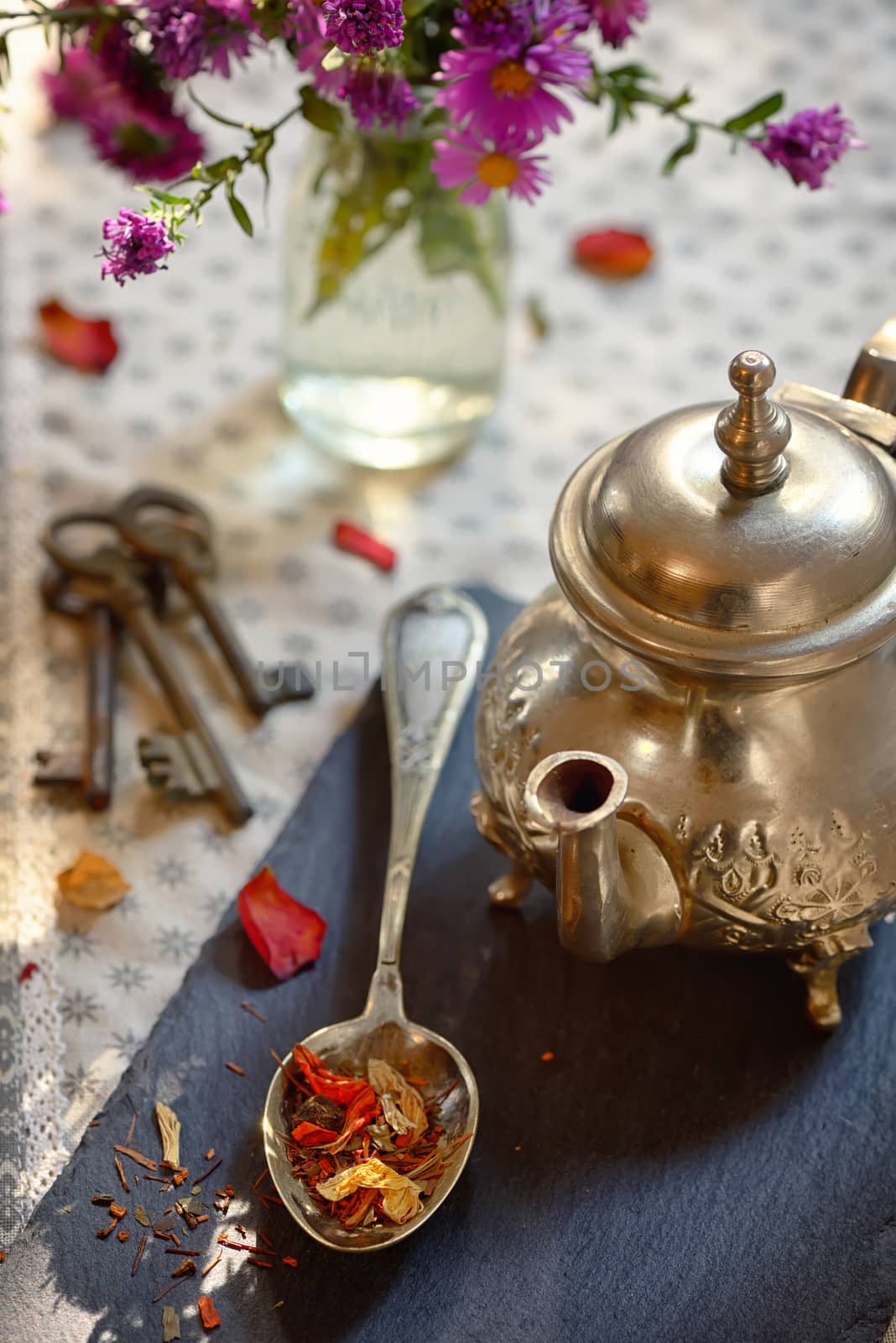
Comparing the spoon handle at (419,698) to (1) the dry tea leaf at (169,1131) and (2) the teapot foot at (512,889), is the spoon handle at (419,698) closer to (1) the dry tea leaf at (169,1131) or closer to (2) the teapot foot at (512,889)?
(2) the teapot foot at (512,889)

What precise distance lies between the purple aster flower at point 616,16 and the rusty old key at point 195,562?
529mm

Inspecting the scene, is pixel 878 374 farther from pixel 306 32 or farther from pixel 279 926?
pixel 279 926

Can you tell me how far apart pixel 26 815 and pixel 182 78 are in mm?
551

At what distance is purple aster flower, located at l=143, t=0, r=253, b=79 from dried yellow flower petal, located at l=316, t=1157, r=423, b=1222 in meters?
0.69

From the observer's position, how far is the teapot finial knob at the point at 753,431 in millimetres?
758

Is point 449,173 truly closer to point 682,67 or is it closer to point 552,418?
point 552,418

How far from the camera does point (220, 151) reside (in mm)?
1604

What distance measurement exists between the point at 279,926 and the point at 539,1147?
24 cm

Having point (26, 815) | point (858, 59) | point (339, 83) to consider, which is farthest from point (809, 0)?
point (26, 815)

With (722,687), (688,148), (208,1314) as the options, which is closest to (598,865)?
(722,687)

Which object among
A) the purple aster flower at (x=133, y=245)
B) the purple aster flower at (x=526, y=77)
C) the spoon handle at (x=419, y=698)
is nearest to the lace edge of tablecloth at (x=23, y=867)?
the spoon handle at (x=419, y=698)

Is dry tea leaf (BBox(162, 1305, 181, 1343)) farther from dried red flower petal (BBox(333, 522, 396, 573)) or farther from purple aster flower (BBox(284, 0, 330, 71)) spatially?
purple aster flower (BBox(284, 0, 330, 71))

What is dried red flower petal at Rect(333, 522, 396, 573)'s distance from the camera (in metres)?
1.27

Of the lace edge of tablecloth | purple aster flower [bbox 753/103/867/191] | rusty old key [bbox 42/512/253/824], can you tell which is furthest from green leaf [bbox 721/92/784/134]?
the lace edge of tablecloth
